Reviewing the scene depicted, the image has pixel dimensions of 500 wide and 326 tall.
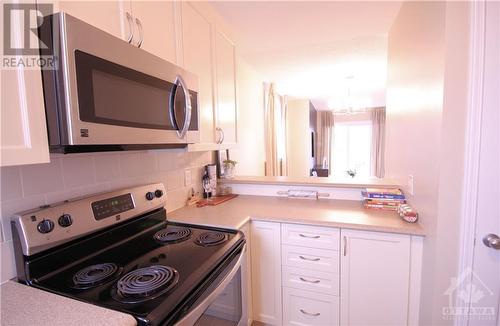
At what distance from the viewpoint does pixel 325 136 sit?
7254 millimetres

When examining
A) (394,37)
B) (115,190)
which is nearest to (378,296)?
(115,190)

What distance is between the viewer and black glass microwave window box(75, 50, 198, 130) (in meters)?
0.73

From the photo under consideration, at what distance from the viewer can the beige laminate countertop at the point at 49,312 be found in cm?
62

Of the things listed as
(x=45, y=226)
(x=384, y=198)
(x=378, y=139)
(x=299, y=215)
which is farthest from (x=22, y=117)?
(x=378, y=139)

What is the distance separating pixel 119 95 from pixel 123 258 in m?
0.70

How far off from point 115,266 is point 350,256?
1.21 meters

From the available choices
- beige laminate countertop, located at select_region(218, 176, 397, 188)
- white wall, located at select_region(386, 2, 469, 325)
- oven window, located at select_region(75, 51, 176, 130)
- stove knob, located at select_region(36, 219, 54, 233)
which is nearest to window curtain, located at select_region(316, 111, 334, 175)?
beige laminate countertop, located at select_region(218, 176, 397, 188)

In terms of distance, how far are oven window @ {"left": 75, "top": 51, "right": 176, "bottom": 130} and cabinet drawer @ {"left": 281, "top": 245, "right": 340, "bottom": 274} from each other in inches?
41.3

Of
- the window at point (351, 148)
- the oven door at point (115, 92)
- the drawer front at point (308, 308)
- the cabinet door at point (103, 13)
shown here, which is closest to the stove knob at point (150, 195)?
the oven door at point (115, 92)

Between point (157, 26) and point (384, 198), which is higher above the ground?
point (157, 26)

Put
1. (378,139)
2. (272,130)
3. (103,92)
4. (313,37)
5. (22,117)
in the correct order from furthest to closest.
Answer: (378,139) < (272,130) < (313,37) < (103,92) < (22,117)

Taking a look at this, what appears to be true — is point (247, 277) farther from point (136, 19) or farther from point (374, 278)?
point (136, 19)

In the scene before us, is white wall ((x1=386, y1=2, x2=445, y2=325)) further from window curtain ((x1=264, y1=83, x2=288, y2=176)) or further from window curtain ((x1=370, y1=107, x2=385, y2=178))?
window curtain ((x1=370, y1=107, x2=385, y2=178))

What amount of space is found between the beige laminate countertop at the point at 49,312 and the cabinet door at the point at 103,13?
88cm
